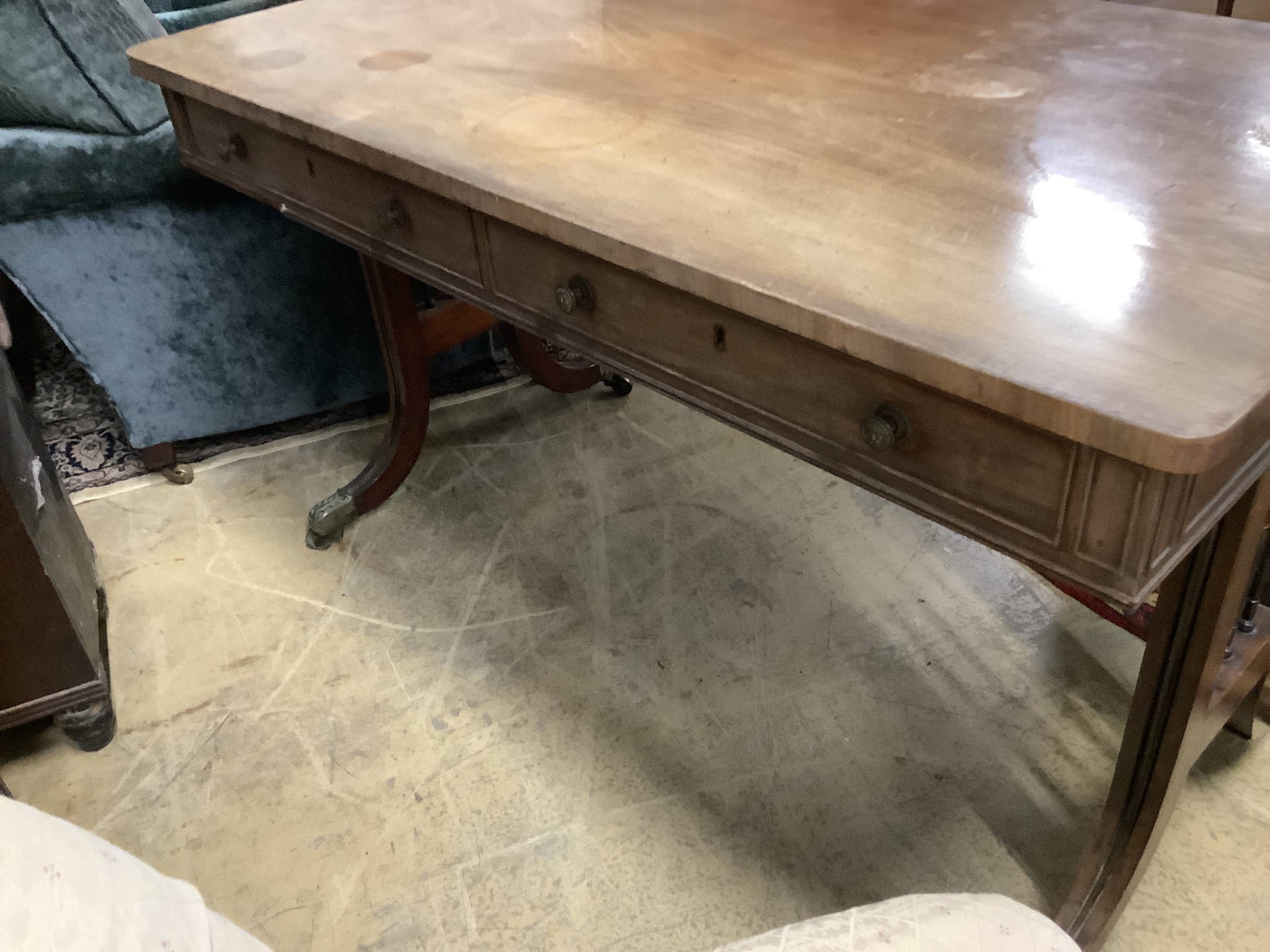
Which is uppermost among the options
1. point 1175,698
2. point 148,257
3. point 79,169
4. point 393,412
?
point 79,169

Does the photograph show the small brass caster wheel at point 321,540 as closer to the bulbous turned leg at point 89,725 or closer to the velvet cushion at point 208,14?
the bulbous turned leg at point 89,725

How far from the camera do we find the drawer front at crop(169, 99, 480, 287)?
3.22 feet

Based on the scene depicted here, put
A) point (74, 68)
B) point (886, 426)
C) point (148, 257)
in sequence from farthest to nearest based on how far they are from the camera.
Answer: point (148, 257) → point (74, 68) → point (886, 426)

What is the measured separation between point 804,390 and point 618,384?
47.3 inches

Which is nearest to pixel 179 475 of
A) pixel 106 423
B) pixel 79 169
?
pixel 106 423

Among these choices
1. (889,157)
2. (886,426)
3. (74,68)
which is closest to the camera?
(886,426)

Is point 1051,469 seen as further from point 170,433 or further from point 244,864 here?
point 170,433

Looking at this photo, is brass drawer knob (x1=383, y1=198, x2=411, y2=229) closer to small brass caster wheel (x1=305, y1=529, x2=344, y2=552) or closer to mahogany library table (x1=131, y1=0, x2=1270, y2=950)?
mahogany library table (x1=131, y1=0, x2=1270, y2=950)

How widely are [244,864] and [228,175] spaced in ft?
2.69

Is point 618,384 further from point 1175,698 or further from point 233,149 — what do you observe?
point 1175,698

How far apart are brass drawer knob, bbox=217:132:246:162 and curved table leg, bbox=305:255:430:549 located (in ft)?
0.94

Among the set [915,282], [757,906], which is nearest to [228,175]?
[915,282]

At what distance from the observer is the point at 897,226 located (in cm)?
73

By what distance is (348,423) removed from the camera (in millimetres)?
1938
